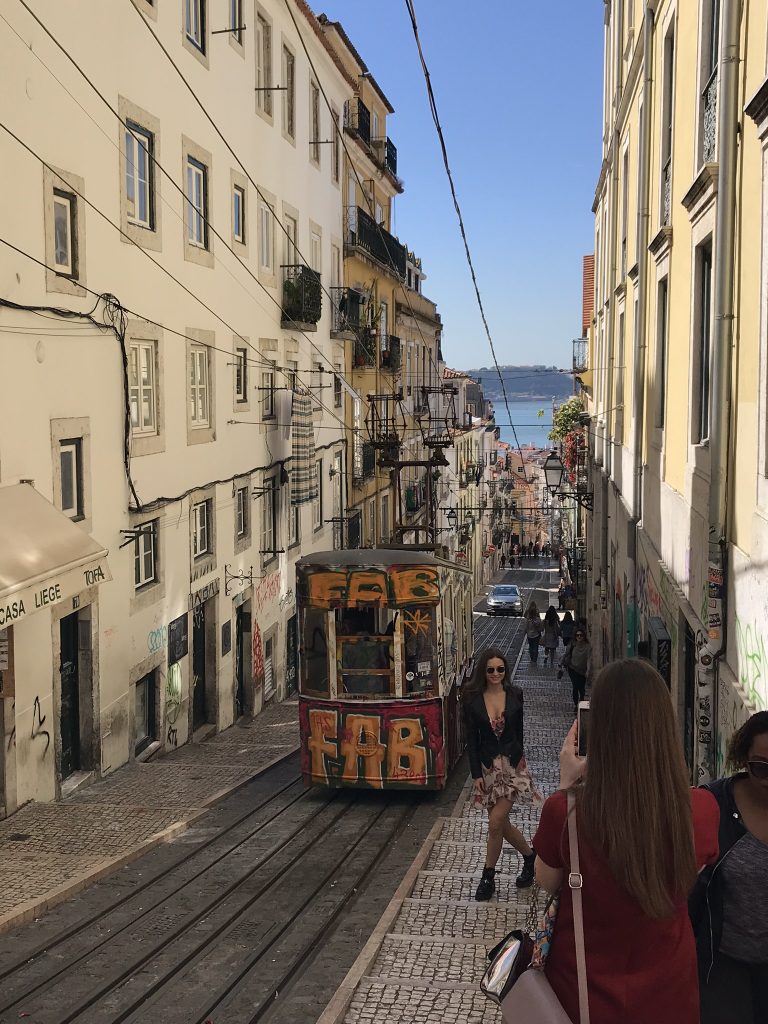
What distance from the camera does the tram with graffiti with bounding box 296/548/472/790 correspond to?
39.4 ft

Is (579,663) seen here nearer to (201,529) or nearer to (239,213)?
(201,529)

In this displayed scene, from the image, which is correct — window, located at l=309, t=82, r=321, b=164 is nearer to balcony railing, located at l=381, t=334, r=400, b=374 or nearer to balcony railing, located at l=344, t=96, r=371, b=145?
balcony railing, located at l=344, t=96, r=371, b=145

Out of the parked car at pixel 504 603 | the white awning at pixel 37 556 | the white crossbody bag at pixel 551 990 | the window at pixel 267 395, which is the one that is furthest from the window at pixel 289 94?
the parked car at pixel 504 603

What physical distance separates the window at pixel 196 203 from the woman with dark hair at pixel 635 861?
15.1m

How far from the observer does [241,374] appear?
20.1 m

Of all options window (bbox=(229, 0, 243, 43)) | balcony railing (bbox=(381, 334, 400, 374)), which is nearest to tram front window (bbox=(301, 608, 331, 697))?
window (bbox=(229, 0, 243, 43))

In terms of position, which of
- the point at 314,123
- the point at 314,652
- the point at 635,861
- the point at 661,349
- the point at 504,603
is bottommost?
the point at 504,603

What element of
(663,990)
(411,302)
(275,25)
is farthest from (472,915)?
(411,302)

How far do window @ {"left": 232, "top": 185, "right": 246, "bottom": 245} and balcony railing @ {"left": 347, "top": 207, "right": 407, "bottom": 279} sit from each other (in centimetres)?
1032

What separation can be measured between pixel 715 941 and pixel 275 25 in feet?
70.9

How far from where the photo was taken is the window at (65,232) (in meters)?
12.1

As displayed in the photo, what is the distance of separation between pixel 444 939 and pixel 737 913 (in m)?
3.67

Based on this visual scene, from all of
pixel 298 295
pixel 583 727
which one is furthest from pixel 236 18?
pixel 583 727

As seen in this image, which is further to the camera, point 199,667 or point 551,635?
point 551,635
